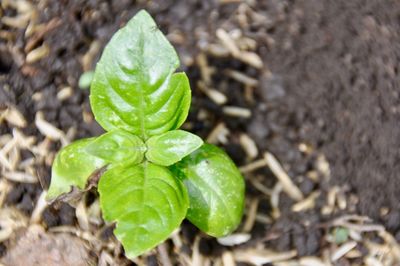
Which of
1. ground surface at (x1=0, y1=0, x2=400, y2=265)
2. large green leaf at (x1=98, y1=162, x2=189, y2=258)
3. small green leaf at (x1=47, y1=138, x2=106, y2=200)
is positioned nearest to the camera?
large green leaf at (x1=98, y1=162, x2=189, y2=258)

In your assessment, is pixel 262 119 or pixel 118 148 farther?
pixel 262 119

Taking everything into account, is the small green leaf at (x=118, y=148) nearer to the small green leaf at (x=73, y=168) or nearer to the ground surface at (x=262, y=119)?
the small green leaf at (x=73, y=168)

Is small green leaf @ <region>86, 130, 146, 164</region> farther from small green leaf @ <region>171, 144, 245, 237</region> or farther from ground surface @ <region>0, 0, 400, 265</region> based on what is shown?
ground surface @ <region>0, 0, 400, 265</region>

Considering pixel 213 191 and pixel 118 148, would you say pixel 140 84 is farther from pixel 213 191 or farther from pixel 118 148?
pixel 213 191

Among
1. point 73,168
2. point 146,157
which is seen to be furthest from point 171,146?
point 73,168

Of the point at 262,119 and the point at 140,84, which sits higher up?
the point at 140,84

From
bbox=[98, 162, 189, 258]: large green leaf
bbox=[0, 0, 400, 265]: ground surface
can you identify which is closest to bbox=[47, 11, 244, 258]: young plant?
bbox=[98, 162, 189, 258]: large green leaf
